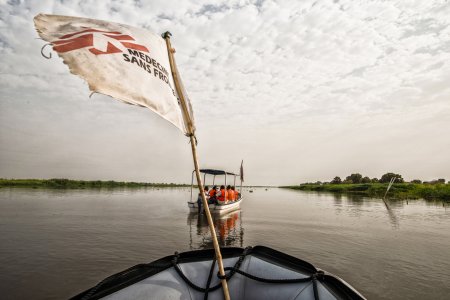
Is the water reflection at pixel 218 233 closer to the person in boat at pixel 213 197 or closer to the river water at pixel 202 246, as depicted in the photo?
the river water at pixel 202 246

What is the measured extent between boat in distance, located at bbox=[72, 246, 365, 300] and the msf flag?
201cm

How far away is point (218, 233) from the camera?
1282 centimetres

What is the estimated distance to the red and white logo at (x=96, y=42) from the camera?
1788 mm

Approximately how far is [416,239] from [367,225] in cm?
385

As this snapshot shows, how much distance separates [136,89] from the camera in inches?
81.2

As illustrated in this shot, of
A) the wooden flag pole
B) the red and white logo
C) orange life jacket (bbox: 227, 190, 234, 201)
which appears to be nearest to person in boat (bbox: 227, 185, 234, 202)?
orange life jacket (bbox: 227, 190, 234, 201)

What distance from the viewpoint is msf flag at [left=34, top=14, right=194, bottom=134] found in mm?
1804

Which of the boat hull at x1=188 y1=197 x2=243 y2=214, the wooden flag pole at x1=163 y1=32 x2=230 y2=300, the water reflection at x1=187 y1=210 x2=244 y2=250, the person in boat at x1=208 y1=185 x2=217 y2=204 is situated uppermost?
the wooden flag pole at x1=163 y1=32 x2=230 y2=300

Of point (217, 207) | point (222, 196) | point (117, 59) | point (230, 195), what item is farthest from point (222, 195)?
point (117, 59)

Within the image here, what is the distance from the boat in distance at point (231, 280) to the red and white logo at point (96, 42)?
7.80 ft

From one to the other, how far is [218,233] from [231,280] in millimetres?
9612

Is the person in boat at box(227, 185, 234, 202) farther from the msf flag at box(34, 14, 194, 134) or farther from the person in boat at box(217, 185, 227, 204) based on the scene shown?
the msf flag at box(34, 14, 194, 134)

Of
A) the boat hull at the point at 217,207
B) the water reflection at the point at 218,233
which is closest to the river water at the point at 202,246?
the water reflection at the point at 218,233

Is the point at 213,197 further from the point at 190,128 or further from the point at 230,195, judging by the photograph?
the point at 190,128
